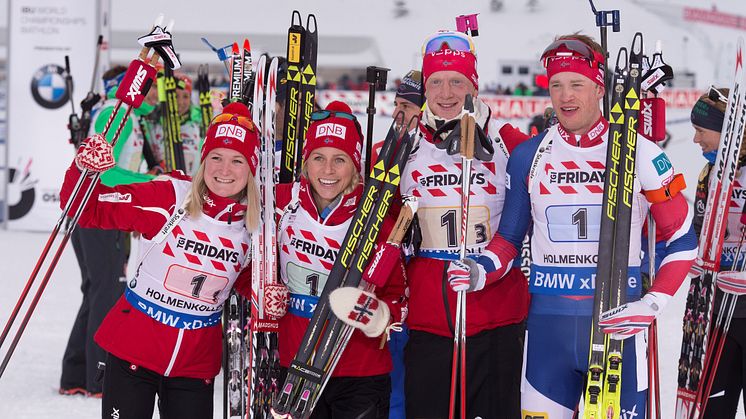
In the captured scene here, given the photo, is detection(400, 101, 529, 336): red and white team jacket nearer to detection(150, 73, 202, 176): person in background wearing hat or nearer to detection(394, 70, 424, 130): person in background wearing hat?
detection(394, 70, 424, 130): person in background wearing hat

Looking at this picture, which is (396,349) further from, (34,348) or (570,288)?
(34,348)

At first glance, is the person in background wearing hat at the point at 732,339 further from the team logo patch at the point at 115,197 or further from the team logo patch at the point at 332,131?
the team logo patch at the point at 115,197

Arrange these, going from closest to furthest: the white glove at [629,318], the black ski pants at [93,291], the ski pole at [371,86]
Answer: the white glove at [629,318] → the ski pole at [371,86] → the black ski pants at [93,291]

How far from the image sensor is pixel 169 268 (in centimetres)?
296

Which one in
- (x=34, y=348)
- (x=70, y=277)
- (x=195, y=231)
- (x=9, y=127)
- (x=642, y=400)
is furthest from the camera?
(x=9, y=127)

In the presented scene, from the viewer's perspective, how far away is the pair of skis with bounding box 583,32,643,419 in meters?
2.67

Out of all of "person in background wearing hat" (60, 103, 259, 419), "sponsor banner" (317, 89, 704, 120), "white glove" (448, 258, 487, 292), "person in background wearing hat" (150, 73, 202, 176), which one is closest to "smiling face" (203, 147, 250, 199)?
"person in background wearing hat" (60, 103, 259, 419)

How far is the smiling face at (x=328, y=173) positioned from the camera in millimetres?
2975

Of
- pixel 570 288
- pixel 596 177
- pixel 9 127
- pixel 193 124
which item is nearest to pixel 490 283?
pixel 570 288

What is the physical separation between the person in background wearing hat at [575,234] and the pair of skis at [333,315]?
0.29 metres

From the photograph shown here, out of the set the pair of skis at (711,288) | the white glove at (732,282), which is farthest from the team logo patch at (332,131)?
the white glove at (732,282)

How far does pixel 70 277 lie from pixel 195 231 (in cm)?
622

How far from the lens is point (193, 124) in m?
6.21

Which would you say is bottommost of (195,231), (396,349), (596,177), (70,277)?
(70,277)
